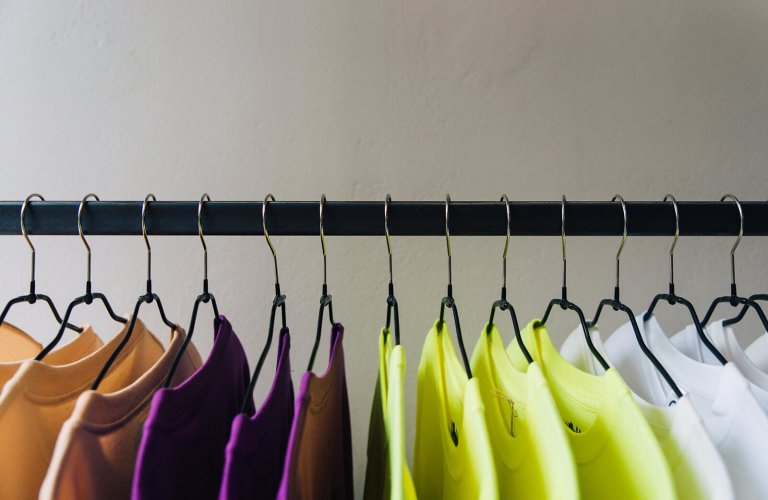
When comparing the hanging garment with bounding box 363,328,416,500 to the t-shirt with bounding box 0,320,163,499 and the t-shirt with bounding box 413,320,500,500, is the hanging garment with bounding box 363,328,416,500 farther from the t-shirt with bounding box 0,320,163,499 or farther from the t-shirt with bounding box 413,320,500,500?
the t-shirt with bounding box 0,320,163,499

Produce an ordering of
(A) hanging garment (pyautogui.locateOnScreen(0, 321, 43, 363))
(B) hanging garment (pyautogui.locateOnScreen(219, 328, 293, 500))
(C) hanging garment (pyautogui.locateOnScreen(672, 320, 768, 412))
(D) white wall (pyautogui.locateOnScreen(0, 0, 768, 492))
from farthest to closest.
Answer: (D) white wall (pyautogui.locateOnScreen(0, 0, 768, 492)) → (A) hanging garment (pyautogui.locateOnScreen(0, 321, 43, 363)) → (C) hanging garment (pyautogui.locateOnScreen(672, 320, 768, 412)) → (B) hanging garment (pyautogui.locateOnScreen(219, 328, 293, 500))

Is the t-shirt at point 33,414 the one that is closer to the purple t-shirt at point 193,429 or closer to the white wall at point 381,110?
the purple t-shirt at point 193,429

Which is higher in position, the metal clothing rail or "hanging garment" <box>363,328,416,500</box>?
the metal clothing rail

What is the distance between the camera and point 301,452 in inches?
14.5

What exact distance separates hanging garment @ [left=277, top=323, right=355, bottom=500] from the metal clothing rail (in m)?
0.11

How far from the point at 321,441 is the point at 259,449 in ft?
0.24

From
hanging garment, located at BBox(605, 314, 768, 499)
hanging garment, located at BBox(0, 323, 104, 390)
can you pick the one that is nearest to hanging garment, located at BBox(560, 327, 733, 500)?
hanging garment, located at BBox(605, 314, 768, 499)

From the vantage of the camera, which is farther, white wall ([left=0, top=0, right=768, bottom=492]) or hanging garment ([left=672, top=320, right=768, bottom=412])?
white wall ([left=0, top=0, right=768, bottom=492])

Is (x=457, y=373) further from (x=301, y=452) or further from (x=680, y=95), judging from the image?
(x=680, y=95)

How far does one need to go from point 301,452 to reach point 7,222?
0.36 meters

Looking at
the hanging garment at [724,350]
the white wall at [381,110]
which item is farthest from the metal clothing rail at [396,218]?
the white wall at [381,110]

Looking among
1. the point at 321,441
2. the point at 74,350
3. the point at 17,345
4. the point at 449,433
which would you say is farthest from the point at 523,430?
the point at 17,345

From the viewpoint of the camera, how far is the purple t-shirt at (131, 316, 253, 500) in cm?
34

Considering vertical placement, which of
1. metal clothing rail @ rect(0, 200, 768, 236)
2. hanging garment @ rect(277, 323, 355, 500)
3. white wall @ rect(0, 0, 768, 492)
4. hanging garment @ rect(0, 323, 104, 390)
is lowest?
hanging garment @ rect(277, 323, 355, 500)
